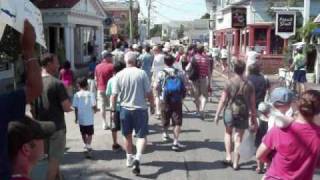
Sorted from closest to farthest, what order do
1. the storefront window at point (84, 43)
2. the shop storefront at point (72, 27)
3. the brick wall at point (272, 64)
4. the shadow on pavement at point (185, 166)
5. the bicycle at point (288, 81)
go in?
the shadow on pavement at point (185, 166)
the bicycle at point (288, 81)
the shop storefront at point (72, 27)
the storefront window at point (84, 43)
the brick wall at point (272, 64)

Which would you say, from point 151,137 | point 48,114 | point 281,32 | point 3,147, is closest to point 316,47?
point 281,32

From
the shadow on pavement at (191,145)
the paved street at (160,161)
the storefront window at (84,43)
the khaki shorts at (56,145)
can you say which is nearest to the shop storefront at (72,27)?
the storefront window at (84,43)

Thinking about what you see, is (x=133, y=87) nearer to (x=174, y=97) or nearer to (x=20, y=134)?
(x=174, y=97)

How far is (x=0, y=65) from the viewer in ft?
58.9

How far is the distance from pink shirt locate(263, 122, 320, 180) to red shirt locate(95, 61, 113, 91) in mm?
7178

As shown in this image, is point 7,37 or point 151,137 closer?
point 151,137

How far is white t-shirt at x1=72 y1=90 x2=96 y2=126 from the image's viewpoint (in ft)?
29.6

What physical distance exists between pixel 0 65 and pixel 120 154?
9.61 m

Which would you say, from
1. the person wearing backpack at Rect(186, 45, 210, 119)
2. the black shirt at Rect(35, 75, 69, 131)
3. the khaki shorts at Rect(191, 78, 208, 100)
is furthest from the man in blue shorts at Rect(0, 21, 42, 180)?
the khaki shorts at Rect(191, 78, 208, 100)

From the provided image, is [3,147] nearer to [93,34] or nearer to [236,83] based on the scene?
[236,83]

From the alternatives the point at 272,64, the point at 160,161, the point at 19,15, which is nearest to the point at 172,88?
the point at 160,161

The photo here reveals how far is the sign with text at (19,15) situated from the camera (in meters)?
2.81

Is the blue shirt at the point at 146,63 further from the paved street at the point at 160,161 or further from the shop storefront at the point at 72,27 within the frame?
the shop storefront at the point at 72,27

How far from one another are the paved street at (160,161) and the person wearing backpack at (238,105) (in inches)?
20.2
